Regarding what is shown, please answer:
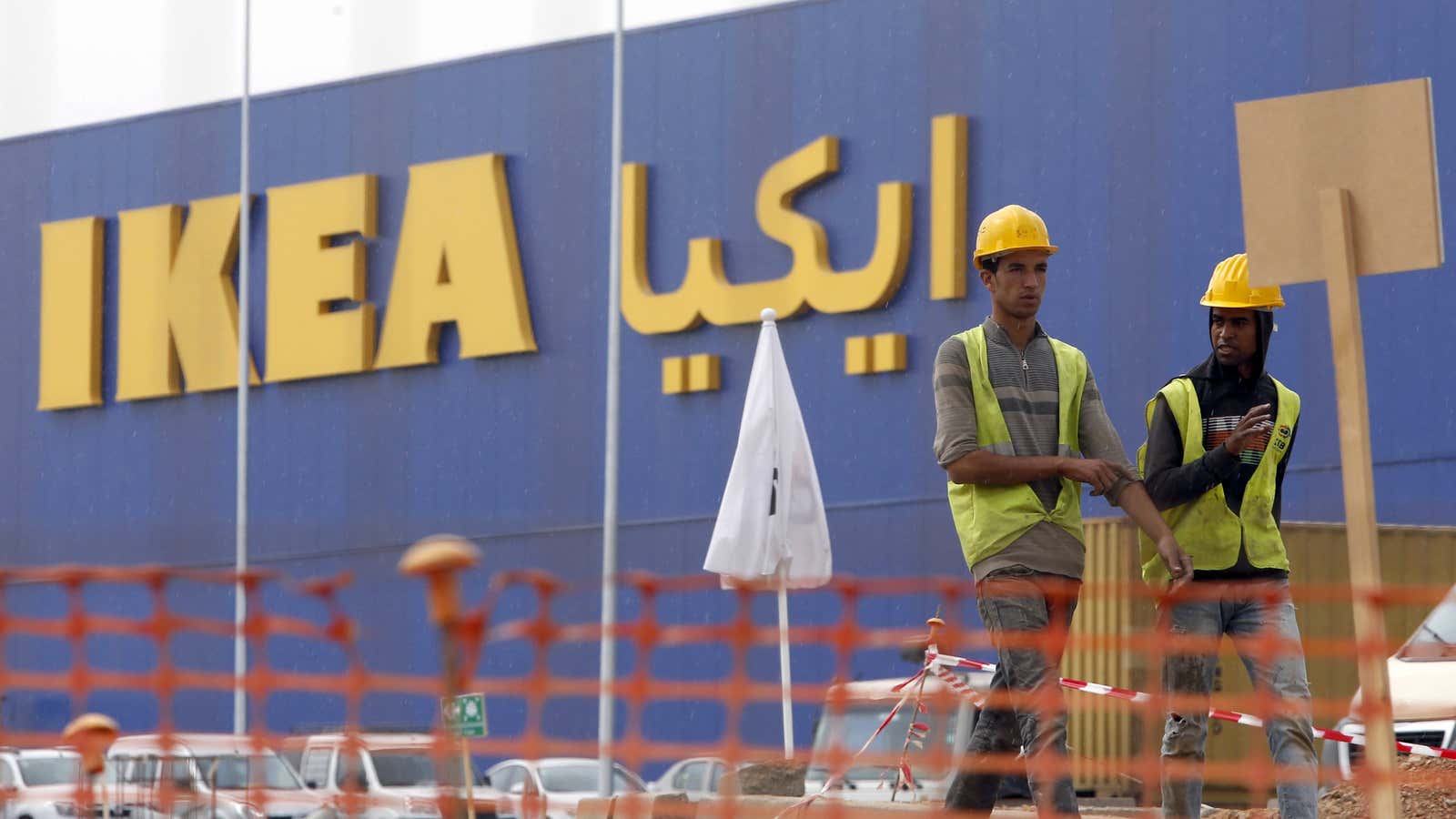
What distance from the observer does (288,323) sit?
3047cm

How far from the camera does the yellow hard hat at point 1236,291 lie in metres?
6.87

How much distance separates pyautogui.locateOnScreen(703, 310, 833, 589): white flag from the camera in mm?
13344

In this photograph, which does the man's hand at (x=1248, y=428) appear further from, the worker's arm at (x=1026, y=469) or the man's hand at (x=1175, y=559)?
the worker's arm at (x=1026, y=469)

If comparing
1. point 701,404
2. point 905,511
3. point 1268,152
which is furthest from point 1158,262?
point 1268,152

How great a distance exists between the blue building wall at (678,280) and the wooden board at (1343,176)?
15.2 m

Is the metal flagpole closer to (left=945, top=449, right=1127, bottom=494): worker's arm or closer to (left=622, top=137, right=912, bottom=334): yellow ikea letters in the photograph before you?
(left=945, top=449, right=1127, bottom=494): worker's arm

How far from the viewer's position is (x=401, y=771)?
1964 centimetres

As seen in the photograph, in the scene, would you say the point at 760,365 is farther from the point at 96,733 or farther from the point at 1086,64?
the point at 1086,64

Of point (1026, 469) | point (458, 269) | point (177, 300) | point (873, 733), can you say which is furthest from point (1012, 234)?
point (177, 300)

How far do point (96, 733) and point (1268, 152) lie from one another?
330 cm

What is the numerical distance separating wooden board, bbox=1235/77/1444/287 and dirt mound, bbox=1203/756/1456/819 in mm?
2245

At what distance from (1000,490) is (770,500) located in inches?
283

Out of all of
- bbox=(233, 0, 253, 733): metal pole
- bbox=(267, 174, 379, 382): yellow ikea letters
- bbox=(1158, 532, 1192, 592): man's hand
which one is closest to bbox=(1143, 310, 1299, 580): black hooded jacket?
bbox=(1158, 532, 1192, 592): man's hand

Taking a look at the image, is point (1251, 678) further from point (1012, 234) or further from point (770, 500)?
point (770, 500)
